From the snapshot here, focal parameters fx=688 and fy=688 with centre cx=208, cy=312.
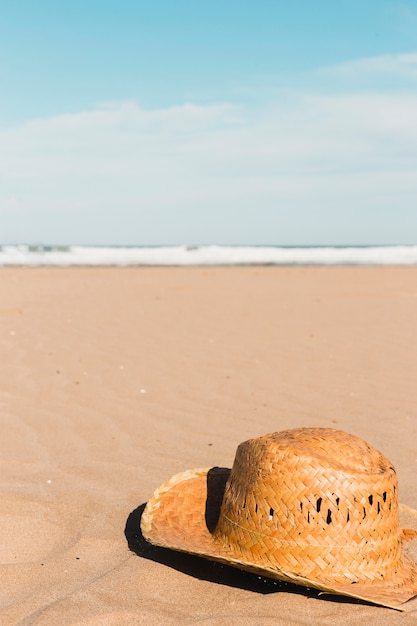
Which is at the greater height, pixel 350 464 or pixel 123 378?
pixel 350 464

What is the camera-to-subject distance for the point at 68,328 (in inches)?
341

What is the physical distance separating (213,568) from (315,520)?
2.08 feet

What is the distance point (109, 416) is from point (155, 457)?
0.92 meters

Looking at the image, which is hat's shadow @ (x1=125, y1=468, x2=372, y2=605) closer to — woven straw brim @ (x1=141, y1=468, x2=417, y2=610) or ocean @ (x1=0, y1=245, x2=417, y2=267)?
woven straw brim @ (x1=141, y1=468, x2=417, y2=610)

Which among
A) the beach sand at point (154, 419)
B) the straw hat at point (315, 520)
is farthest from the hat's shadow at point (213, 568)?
the straw hat at point (315, 520)

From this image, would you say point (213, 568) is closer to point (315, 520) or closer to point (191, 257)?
point (315, 520)

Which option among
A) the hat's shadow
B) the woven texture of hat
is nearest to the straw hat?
the woven texture of hat

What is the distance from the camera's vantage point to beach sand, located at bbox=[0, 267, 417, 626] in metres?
2.60

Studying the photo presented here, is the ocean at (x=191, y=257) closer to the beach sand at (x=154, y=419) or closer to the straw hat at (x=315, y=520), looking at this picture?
the beach sand at (x=154, y=419)

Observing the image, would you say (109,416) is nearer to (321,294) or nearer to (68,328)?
(68,328)

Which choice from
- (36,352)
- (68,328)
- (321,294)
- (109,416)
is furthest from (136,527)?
(321,294)

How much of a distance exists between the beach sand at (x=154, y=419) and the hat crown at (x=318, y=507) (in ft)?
0.73

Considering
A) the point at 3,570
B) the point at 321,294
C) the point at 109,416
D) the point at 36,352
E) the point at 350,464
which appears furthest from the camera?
the point at 321,294

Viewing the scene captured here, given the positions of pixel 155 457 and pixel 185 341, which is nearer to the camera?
pixel 155 457
